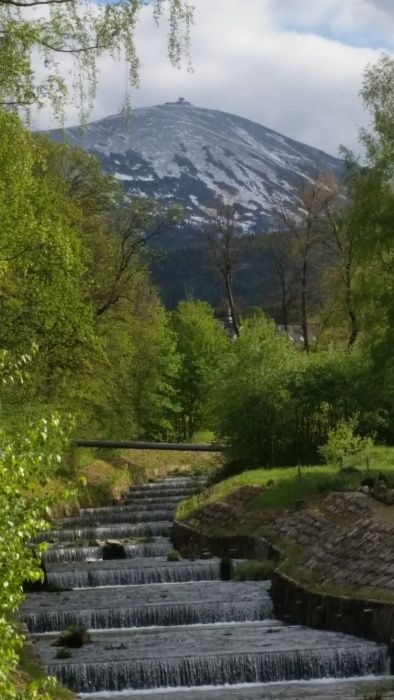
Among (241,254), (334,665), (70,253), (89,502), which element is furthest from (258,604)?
(241,254)

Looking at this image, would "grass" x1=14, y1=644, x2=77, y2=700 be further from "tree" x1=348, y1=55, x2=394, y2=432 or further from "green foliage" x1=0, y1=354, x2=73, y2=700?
"tree" x1=348, y1=55, x2=394, y2=432

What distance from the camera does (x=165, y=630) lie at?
24016 millimetres

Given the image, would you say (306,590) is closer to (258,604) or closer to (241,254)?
(258,604)

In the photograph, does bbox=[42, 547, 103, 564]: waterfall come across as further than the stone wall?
Yes

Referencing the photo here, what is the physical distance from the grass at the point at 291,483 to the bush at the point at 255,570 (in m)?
2.99

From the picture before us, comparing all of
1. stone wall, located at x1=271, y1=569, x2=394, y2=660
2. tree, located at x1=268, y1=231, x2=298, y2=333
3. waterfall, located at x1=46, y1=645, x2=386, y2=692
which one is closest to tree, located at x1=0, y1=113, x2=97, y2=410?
waterfall, located at x1=46, y1=645, x2=386, y2=692

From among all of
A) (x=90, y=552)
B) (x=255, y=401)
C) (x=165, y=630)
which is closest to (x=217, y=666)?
(x=165, y=630)

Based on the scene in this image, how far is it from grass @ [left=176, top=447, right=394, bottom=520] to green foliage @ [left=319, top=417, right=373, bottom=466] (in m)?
0.38

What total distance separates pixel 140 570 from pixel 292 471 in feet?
27.9

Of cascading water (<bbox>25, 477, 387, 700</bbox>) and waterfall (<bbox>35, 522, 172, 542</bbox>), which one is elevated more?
waterfall (<bbox>35, 522, 172, 542</bbox>)

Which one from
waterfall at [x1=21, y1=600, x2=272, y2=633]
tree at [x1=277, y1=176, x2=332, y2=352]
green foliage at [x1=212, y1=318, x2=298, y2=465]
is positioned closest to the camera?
waterfall at [x1=21, y1=600, x2=272, y2=633]

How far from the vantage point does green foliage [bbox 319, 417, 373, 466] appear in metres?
34.1

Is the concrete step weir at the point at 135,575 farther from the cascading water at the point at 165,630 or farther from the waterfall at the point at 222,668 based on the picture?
the waterfall at the point at 222,668

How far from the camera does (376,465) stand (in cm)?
3512
